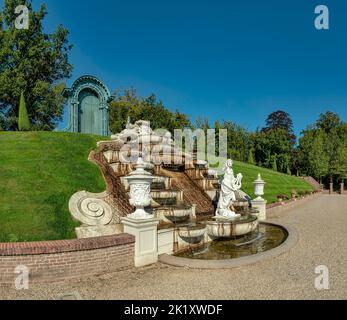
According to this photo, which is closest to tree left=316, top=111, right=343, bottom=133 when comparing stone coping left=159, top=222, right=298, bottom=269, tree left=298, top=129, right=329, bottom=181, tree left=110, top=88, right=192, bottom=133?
tree left=298, top=129, right=329, bottom=181

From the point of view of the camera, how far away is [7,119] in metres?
31.9

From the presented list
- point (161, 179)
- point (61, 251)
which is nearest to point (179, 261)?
point (61, 251)

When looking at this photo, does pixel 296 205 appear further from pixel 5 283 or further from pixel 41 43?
pixel 41 43

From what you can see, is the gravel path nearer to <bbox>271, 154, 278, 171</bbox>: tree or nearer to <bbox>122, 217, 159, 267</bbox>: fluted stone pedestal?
<bbox>122, 217, 159, 267</bbox>: fluted stone pedestal

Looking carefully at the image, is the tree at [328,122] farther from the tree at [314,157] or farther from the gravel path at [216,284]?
the gravel path at [216,284]

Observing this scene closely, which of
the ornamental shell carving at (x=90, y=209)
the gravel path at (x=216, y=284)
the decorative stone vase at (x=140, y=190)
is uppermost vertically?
the decorative stone vase at (x=140, y=190)

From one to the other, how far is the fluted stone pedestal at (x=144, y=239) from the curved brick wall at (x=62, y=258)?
0.57 meters

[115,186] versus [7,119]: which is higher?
[7,119]

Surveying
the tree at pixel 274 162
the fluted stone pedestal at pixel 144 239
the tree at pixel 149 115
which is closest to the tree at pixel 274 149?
the tree at pixel 274 162

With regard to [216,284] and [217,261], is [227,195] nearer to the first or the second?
[217,261]

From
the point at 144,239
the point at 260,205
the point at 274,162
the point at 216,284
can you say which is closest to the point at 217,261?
the point at 216,284

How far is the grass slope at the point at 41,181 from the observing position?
28.3 ft
